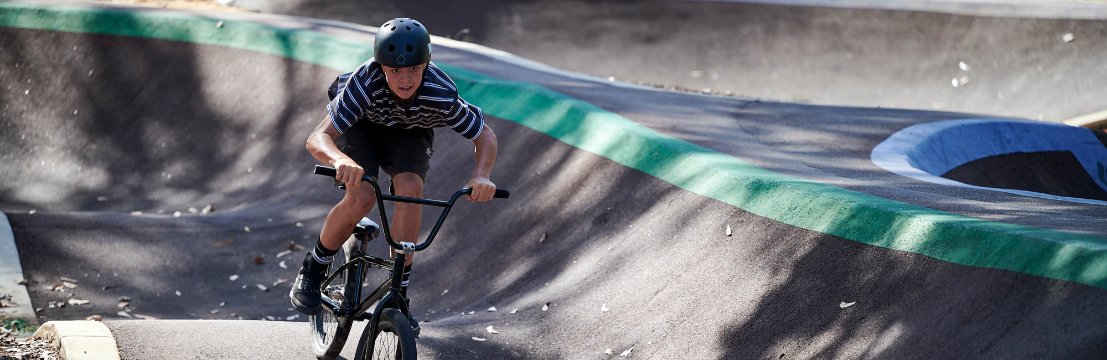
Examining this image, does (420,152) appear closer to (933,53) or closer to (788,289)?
(788,289)

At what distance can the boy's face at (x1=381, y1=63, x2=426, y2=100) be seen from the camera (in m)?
5.23

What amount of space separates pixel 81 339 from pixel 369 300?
5.24 ft

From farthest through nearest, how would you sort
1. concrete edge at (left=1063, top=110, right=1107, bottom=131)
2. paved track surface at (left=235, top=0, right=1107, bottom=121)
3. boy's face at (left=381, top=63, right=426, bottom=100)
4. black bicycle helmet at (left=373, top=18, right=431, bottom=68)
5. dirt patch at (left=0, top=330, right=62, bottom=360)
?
paved track surface at (left=235, top=0, right=1107, bottom=121)
concrete edge at (left=1063, top=110, right=1107, bottom=131)
dirt patch at (left=0, top=330, right=62, bottom=360)
boy's face at (left=381, top=63, right=426, bottom=100)
black bicycle helmet at (left=373, top=18, right=431, bottom=68)

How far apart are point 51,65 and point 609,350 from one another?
10336 mm

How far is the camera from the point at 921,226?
5625 mm

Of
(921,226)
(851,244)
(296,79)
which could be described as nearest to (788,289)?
(851,244)

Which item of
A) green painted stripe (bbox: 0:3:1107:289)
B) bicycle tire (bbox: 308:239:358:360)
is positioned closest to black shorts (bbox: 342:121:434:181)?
bicycle tire (bbox: 308:239:358:360)

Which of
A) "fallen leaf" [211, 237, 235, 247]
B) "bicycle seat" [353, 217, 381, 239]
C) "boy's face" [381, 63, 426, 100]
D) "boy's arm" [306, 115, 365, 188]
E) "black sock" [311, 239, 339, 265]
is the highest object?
"boy's face" [381, 63, 426, 100]

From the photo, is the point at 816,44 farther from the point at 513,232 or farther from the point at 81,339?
the point at 81,339

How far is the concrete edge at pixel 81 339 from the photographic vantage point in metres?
5.63

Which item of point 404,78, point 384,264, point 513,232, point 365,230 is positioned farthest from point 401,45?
point 513,232

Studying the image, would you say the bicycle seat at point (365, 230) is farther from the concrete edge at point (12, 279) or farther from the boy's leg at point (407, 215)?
the concrete edge at point (12, 279)

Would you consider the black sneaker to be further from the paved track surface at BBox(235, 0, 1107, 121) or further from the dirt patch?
the paved track surface at BBox(235, 0, 1107, 121)

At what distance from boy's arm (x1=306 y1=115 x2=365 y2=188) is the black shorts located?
0.30 meters
